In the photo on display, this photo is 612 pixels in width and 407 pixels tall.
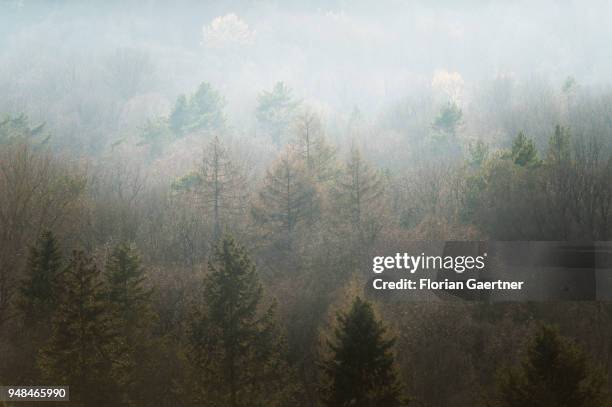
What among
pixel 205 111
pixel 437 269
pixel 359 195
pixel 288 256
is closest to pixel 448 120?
pixel 359 195

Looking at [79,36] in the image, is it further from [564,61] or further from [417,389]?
[417,389]

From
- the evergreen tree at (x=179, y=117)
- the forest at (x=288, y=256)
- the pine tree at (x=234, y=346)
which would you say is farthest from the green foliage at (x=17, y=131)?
the pine tree at (x=234, y=346)

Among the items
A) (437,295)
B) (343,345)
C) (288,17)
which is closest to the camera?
(343,345)

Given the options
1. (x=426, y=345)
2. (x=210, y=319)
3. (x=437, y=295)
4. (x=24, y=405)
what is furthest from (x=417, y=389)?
(x=24, y=405)

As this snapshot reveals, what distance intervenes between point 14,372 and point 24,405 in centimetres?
425

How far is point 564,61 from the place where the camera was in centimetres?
10331

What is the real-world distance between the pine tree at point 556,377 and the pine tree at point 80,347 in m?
17.6

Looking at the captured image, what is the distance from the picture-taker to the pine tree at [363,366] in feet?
66.8

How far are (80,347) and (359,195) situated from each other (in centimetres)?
2080

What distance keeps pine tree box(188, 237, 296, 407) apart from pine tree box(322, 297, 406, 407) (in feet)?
16.4

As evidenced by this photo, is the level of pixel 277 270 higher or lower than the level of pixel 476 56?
lower

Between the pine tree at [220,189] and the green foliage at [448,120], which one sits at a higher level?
the green foliage at [448,120]

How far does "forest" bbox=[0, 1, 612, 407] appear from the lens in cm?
2427

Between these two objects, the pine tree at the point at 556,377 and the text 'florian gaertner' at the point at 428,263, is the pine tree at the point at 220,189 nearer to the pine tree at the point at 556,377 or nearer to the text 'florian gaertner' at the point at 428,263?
the text 'florian gaertner' at the point at 428,263
